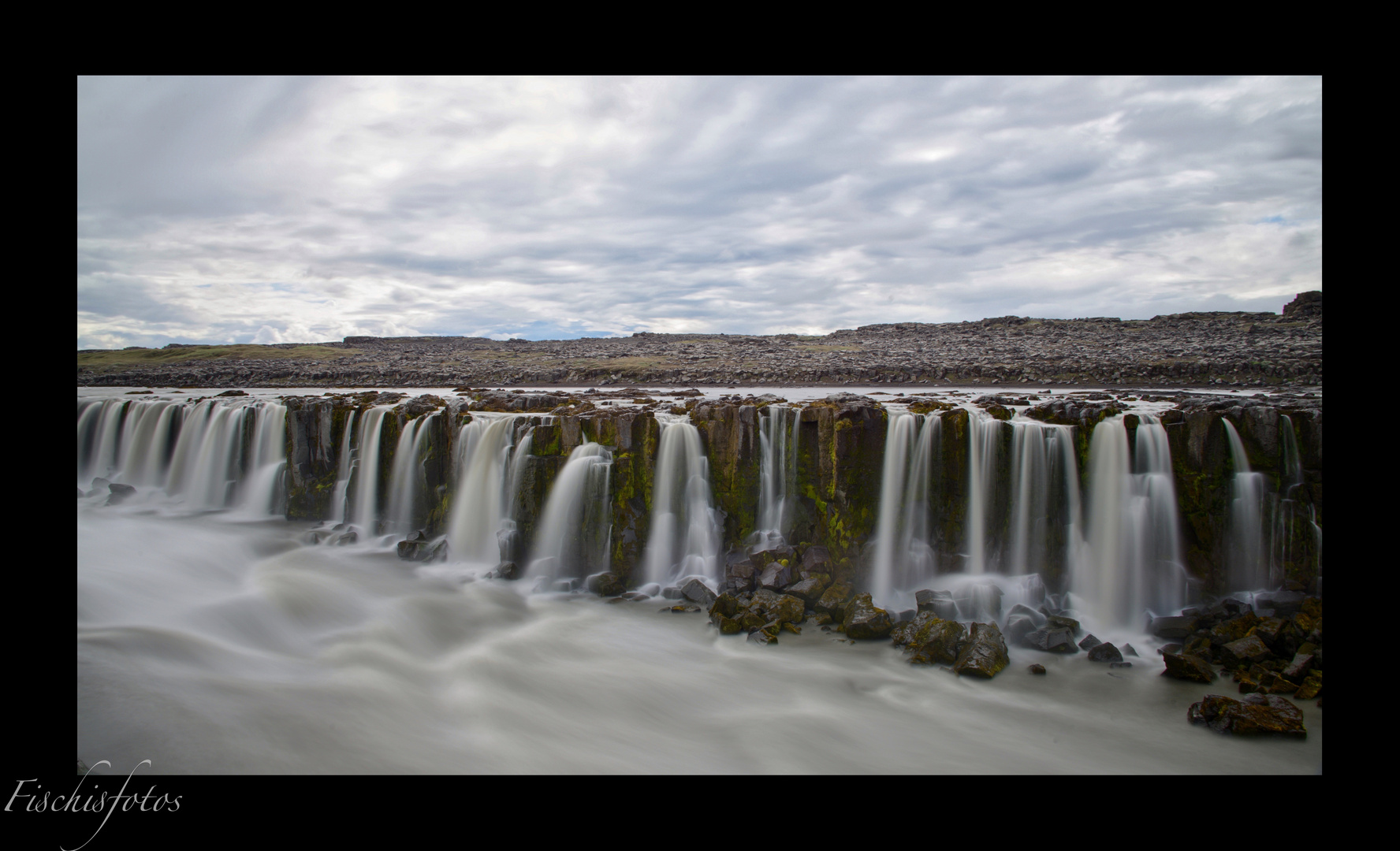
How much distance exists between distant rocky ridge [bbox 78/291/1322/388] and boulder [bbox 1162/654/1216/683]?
1568 centimetres

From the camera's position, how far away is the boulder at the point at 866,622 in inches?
377

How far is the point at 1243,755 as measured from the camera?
Result: 6.64m

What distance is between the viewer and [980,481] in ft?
37.3

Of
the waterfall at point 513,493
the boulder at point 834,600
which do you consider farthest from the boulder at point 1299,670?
the waterfall at point 513,493

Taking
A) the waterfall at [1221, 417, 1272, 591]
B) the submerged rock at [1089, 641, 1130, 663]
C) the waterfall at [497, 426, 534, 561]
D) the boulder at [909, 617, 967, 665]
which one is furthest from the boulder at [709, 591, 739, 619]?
the waterfall at [1221, 417, 1272, 591]

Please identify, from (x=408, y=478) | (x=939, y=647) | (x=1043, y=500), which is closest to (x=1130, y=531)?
(x=1043, y=500)

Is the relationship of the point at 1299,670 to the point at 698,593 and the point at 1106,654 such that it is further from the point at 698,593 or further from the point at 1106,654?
the point at 698,593

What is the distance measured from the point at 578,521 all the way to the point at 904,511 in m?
6.83

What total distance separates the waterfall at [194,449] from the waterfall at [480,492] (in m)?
6.24

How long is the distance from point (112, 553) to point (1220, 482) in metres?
20.0

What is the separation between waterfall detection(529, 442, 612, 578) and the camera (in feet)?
40.8

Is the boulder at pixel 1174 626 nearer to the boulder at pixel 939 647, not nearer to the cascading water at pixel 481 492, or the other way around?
the boulder at pixel 939 647

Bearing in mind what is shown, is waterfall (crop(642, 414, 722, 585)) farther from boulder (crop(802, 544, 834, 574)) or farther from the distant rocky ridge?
the distant rocky ridge

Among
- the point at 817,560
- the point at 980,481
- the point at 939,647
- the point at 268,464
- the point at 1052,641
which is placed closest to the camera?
the point at 939,647
